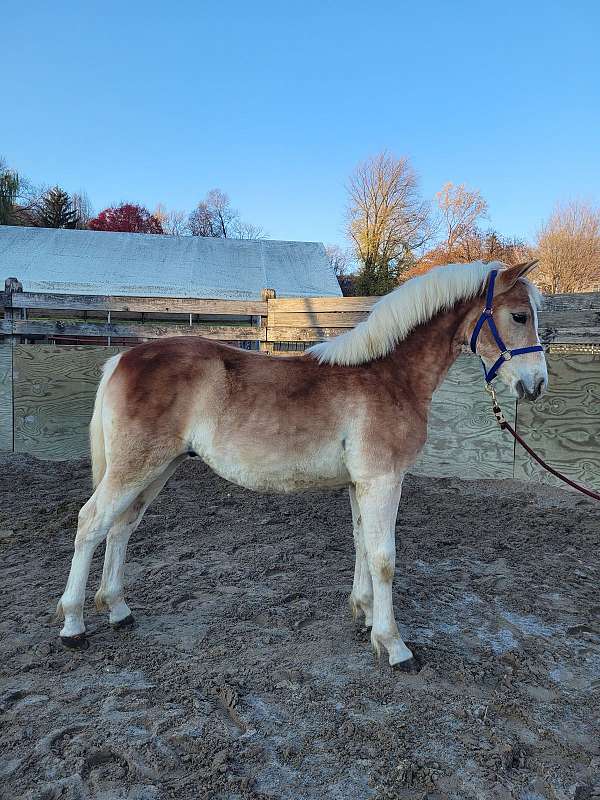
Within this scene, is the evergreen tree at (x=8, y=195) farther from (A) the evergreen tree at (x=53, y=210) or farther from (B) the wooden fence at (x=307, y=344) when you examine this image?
(B) the wooden fence at (x=307, y=344)

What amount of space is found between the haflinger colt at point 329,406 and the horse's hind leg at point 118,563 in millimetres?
181

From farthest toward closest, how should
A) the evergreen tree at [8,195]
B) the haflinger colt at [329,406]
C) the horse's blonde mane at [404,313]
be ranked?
the evergreen tree at [8,195], the horse's blonde mane at [404,313], the haflinger colt at [329,406]

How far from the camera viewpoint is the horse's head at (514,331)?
2562 millimetres

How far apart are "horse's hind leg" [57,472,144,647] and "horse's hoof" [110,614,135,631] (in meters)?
0.20

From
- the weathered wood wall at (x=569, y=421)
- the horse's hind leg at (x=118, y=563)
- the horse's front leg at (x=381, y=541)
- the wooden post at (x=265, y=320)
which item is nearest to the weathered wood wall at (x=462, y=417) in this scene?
the weathered wood wall at (x=569, y=421)

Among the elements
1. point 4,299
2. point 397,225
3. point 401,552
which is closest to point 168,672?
point 401,552

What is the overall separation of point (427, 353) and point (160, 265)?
1917 cm

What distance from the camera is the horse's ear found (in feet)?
8.44

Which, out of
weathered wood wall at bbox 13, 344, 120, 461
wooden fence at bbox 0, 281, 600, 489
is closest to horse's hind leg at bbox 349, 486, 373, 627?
wooden fence at bbox 0, 281, 600, 489

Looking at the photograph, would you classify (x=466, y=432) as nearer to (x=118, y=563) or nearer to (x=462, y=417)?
(x=462, y=417)

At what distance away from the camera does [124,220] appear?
4772cm

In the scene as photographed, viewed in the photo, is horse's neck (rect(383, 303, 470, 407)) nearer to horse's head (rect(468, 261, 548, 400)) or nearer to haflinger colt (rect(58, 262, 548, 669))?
haflinger colt (rect(58, 262, 548, 669))

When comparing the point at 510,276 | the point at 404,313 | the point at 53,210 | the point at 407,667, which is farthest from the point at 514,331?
the point at 53,210

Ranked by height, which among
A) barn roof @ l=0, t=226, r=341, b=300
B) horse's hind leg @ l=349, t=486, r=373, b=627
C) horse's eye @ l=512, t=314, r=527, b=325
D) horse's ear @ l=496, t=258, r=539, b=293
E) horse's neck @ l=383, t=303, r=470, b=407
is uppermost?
barn roof @ l=0, t=226, r=341, b=300
